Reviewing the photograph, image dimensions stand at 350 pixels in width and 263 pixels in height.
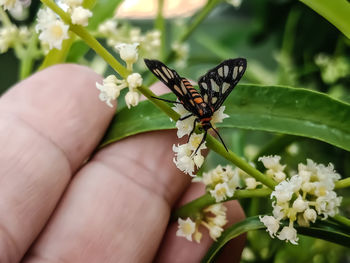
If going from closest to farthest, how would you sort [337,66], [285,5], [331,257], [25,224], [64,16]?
[64,16]
[25,224]
[331,257]
[337,66]
[285,5]

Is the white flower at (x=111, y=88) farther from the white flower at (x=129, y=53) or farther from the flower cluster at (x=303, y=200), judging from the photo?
the flower cluster at (x=303, y=200)

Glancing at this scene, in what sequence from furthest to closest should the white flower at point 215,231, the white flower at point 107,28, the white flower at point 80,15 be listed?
the white flower at point 107,28 < the white flower at point 215,231 < the white flower at point 80,15

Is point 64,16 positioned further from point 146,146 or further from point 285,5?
point 285,5

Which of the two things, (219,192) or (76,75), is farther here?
(76,75)

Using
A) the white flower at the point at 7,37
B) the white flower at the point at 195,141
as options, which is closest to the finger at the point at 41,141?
Result: the white flower at the point at 7,37

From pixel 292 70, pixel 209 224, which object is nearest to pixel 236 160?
pixel 209 224

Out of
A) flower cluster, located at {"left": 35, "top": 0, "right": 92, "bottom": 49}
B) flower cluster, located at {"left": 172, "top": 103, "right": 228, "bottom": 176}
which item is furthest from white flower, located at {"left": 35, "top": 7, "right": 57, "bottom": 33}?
flower cluster, located at {"left": 172, "top": 103, "right": 228, "bottom": 176}

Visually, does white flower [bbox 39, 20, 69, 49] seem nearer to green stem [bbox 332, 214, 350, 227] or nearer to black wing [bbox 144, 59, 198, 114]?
black wing [bbox 144, 59, 198, 114]

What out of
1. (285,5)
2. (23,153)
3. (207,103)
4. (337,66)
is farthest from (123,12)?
(207,103)
